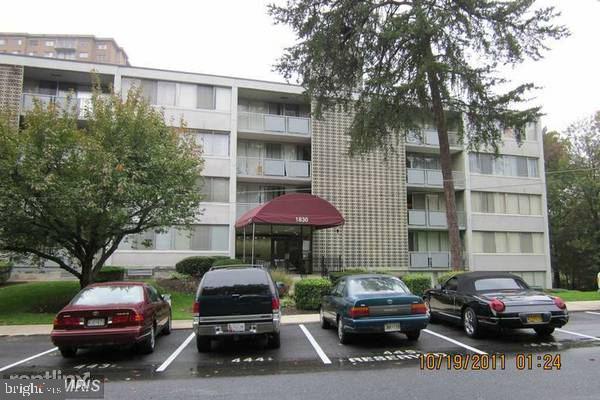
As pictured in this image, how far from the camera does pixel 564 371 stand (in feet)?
23.0

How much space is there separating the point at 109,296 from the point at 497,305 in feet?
25.3

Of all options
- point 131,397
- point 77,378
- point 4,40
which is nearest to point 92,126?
point 77,378

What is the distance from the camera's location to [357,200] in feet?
88.8

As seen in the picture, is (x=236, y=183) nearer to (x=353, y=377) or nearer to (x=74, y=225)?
(x=74, y=225)

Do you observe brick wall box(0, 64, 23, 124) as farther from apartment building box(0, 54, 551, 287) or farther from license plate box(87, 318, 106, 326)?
license plate box(87, 318, 106, 326)

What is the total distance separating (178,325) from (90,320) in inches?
195

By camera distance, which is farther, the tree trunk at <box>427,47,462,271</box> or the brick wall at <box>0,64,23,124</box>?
the brick wall at <box>0,64,23,124</box>

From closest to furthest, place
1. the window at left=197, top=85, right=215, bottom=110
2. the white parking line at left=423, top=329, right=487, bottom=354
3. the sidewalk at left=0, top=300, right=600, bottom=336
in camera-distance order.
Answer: the white parking line at left=423, top=329, right=487, bottom=354, the sidewalk at left=0, top=300, right=600, bottom=336, the window at left=197, top=85, right=215, bottom=110

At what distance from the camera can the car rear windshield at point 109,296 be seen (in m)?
8.83

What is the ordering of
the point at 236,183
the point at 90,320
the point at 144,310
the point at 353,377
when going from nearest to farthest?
the point at 353,377 → the point at 90,320 → the point at 144,310 → the point at 236,183

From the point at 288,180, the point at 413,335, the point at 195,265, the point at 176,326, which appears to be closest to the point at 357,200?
the point at 288,180

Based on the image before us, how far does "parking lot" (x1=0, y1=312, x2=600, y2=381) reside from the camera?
7.67 meters

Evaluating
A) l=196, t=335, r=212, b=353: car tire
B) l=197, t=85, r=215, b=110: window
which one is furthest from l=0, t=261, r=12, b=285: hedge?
l=196, t=335, r=212, b=353: car tire

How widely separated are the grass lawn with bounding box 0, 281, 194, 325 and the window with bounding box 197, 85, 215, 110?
11.4 m
